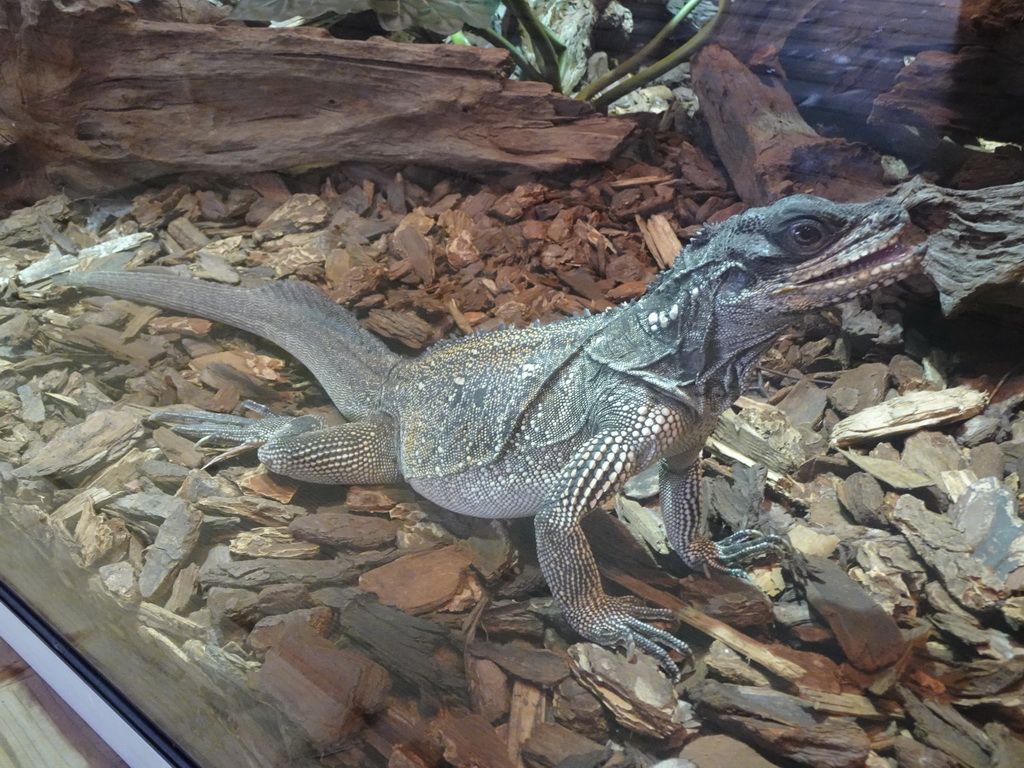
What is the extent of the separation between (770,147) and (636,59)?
2.37ft

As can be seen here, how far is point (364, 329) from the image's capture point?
13.3 ft

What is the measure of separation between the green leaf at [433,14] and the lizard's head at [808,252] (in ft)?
6.36

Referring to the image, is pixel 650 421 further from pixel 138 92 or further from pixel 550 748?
pixel 138 92

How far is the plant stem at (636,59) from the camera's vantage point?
2.54 meters

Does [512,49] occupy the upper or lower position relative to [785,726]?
upper

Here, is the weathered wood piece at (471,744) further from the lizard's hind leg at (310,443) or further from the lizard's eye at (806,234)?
the lizard's eye at (806,234)

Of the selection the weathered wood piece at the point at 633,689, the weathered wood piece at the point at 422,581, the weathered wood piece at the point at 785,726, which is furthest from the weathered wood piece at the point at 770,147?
the weathered wood piece at the point at 422,581

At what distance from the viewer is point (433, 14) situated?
389 centimetres

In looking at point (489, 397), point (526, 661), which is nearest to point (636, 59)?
point (489, 397)

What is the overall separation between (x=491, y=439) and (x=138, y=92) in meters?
→ 3.29

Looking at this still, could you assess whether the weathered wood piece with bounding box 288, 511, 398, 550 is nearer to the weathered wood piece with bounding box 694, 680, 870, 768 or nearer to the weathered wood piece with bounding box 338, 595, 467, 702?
the weathered wood piece with bounding box 338, 595, 467, 702

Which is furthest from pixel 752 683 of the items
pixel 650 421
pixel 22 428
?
pixel 22 428

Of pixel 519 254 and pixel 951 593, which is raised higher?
pixel 519 254

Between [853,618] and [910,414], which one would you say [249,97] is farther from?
[853,618]
